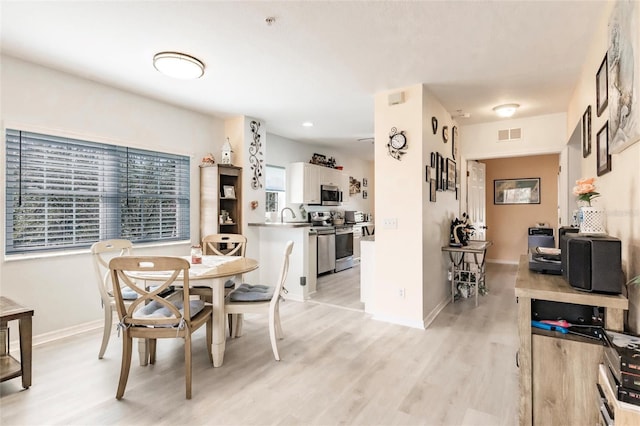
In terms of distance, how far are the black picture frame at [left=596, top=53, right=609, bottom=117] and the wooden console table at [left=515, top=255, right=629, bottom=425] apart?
1.34 metres

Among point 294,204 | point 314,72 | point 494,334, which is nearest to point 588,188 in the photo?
point 494,334

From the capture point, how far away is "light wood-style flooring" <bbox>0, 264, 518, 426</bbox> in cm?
197

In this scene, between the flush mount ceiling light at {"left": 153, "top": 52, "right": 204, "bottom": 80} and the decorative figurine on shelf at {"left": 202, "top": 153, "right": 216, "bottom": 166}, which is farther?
the decorative figurine on shelf at {"left": 202, "top": 153, "right": 216, "bottom": 166}

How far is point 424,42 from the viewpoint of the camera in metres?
2.55

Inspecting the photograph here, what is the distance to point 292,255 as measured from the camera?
464 centimetres

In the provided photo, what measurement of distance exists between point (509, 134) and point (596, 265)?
12.5 ft

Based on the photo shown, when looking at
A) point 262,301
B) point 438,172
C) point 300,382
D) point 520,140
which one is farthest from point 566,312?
point 520,140

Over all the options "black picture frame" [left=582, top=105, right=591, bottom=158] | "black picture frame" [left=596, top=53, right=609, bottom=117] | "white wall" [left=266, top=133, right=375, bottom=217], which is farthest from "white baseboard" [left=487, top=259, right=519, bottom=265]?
"black picture frame" [left=596, top=53, right=609, bottom=117]

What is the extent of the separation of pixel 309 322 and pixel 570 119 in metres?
3.96

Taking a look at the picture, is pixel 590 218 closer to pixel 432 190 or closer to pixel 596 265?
pixel 596 265

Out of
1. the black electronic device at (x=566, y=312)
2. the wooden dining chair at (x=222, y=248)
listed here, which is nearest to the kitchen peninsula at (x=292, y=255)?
the wooden dining chair at (x=222, y=248)

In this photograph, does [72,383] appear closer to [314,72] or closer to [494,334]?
[314,72]

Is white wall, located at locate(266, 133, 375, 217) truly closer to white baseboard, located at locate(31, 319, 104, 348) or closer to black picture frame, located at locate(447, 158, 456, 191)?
black picture frame, located at locate(447, 158, 456, 191)

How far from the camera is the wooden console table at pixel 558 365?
1.60 meters
